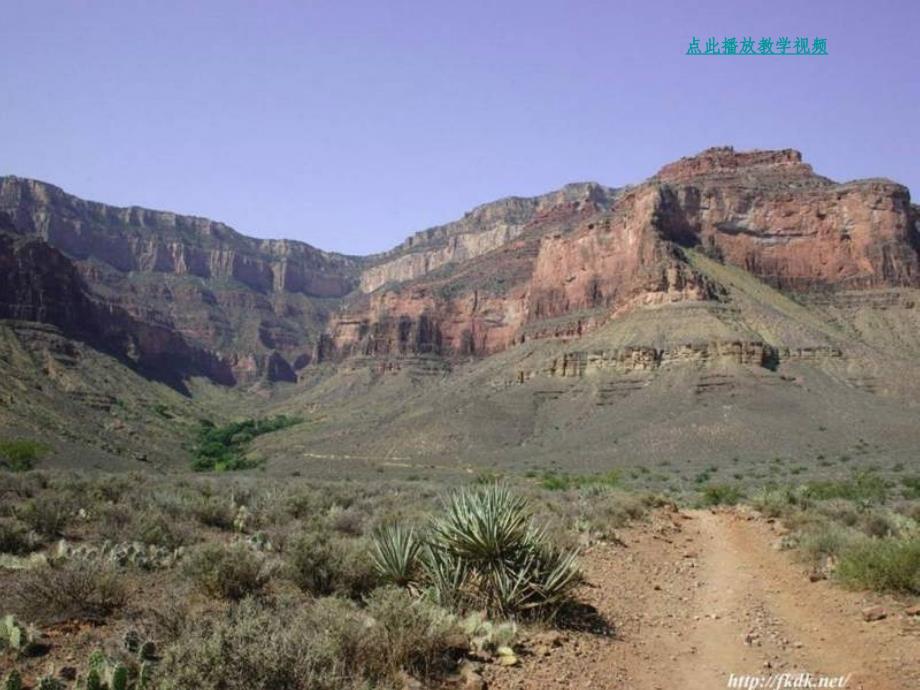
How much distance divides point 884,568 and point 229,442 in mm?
93982

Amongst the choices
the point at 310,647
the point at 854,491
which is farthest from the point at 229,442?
the point at 310,647

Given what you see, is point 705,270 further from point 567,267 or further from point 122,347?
point 122,347

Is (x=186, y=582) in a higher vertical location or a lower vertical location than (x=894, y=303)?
lower

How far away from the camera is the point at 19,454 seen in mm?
44375

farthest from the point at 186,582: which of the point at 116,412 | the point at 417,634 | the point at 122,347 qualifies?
the point at 122,347

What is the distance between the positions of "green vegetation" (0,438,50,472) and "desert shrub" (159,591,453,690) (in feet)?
138

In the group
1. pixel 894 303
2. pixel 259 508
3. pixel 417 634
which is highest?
pixel 894 303

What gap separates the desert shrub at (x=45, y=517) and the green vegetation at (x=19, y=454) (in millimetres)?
29935

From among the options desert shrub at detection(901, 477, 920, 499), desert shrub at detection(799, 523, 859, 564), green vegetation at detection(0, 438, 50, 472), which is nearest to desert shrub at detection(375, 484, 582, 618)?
desert shrub at detection(799, 523, 859, 564)

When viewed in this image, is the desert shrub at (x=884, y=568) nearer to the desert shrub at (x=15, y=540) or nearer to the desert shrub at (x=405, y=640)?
the desert shrub at (x=405, y=640)

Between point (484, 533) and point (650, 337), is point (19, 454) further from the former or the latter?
point (650, 337)

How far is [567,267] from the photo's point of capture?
376 feet

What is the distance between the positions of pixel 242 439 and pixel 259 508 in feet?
272

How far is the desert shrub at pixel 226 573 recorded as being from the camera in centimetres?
973
